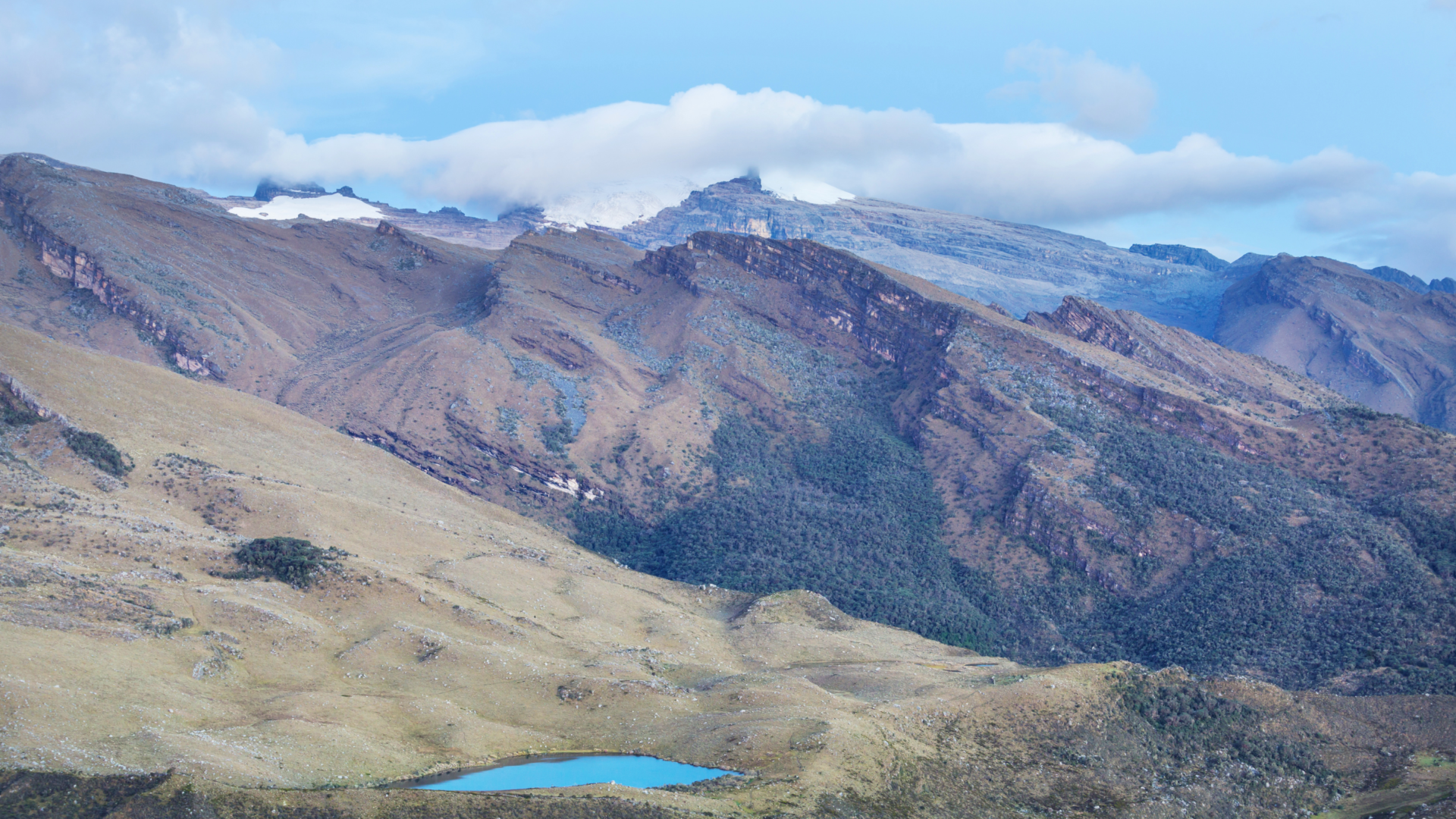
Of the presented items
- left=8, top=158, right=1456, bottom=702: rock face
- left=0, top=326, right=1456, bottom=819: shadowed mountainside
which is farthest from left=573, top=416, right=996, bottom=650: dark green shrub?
left=0, top=326, right=1456, bottom=819: shadowed mountainside

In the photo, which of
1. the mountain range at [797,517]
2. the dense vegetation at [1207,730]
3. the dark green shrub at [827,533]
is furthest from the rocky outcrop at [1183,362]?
the dense vegetation at [1207,730]

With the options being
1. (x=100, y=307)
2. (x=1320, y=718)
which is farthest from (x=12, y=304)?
(x=1320, y=718)

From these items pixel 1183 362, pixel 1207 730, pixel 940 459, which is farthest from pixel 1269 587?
pixel 1183 362

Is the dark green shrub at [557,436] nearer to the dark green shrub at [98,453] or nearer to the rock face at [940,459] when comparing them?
the rock face at [940,459]

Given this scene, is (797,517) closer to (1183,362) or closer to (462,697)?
(1183,362)

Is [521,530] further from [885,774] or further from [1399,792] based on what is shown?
[1399,792]

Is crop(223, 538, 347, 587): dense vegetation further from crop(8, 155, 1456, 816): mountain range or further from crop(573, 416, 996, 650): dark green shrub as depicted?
crop(573, 416, 996, 650): dark green shrub
